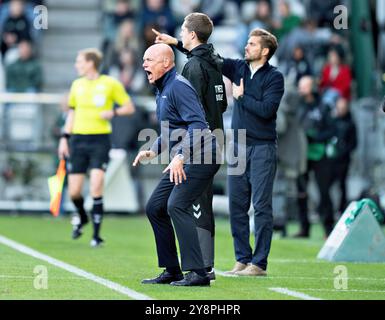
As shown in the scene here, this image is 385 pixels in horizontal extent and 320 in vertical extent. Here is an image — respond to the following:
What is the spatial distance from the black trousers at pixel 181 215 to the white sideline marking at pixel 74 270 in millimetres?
524

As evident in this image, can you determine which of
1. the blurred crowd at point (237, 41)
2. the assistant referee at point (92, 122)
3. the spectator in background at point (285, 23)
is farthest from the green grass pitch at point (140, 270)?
the spectator in background at point (285, 23)

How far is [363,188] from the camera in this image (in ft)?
71.7

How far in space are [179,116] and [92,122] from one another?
5395 mm

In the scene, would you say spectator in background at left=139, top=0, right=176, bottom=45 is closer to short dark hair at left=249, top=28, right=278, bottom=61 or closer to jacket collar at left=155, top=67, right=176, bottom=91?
short dark hair at left=249, top=28, right=278, bottom=61

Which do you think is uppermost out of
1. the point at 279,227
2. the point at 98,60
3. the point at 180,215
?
the point at 98,60

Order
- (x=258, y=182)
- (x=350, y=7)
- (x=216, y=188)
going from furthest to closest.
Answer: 1. (x=350, y=7)
2. (x=216, y=188)
3. (x=258, y=182)

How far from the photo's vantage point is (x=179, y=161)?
34.4ft

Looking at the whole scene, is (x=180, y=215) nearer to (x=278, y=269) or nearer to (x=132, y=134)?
(x=278, y=269)

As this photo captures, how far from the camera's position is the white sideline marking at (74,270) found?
10.2 meters

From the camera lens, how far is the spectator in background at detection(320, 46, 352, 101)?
23.8m

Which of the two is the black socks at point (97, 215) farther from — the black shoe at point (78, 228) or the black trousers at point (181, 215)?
the black trousers at point (181, 215)
